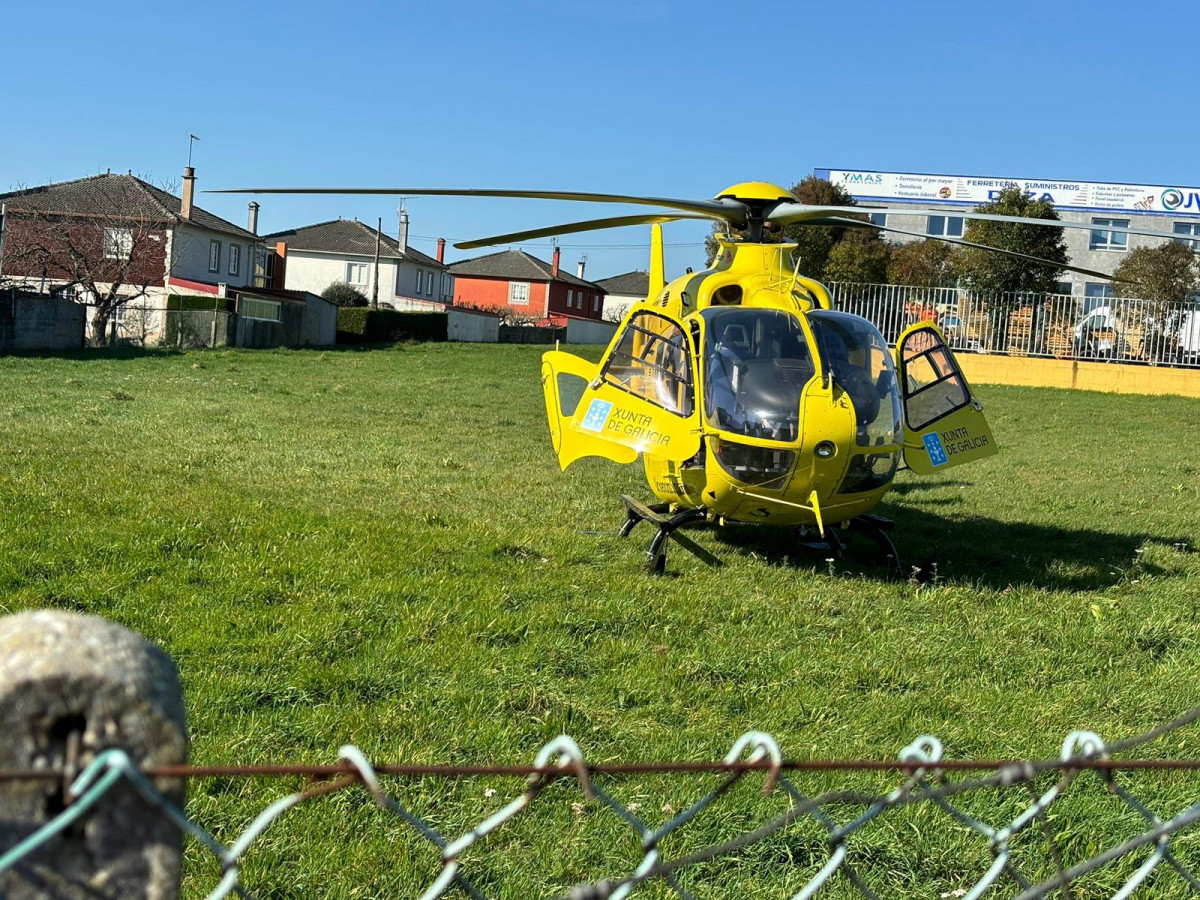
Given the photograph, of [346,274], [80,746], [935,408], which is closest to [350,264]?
[346,274]

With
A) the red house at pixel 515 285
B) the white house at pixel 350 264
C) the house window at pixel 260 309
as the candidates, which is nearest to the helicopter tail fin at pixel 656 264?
the house window at pixel 260 309

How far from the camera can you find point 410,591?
264 inches

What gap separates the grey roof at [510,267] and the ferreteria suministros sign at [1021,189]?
27.9 m

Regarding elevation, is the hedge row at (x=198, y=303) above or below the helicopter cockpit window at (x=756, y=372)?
above

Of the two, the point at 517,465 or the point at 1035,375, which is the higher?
the point at 1035,375

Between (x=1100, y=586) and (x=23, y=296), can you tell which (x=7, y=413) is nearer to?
(x=1100, y=586)

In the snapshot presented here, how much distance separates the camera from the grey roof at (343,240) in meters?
68.1

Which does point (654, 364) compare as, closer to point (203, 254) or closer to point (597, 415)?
point (597, 415)

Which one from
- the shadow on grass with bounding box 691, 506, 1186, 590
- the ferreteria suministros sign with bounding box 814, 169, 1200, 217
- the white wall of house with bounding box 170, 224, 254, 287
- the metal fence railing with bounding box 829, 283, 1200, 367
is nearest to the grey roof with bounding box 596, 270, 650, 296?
the ferreteria suministros sign with bounding box 814, 169, 1200, 217

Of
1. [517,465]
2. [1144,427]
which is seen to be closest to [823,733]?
[517,465]

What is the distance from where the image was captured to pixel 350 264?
6800cm

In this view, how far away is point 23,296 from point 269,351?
6.78 meters

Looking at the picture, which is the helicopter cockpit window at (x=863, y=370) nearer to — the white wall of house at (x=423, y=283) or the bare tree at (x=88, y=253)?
the bare tree at (x=88, y=253)

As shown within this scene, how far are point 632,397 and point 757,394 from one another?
1.06m
